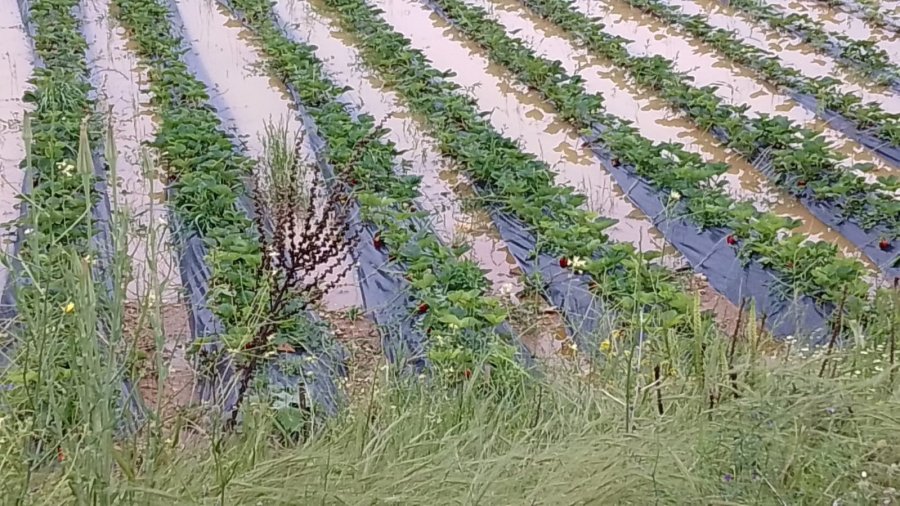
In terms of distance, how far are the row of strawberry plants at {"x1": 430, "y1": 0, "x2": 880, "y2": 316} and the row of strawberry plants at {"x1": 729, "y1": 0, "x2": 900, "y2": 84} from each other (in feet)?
7.22

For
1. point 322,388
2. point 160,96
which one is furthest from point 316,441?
point 160,96

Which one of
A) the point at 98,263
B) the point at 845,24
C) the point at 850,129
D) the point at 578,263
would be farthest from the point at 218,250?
the point at 845,24

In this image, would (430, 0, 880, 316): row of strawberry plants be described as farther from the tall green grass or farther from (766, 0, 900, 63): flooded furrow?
(766, 0, 900, 63): flooded furrow

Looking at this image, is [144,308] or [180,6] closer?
[144,308]

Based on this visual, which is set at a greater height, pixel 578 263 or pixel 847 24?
pixel 847 24

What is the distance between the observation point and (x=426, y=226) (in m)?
4.91

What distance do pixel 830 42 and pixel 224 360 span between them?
6.11 metres

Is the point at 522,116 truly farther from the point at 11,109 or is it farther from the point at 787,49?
the point at 11,109

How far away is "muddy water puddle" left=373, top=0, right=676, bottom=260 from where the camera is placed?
524 cm

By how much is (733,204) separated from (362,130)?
2.21 metres

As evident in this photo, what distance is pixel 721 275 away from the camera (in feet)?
14.9

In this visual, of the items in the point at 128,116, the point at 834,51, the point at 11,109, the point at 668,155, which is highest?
the point at 11,109

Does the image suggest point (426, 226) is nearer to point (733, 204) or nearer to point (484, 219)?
point (484, 219)

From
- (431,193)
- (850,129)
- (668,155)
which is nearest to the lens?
(431,193)
